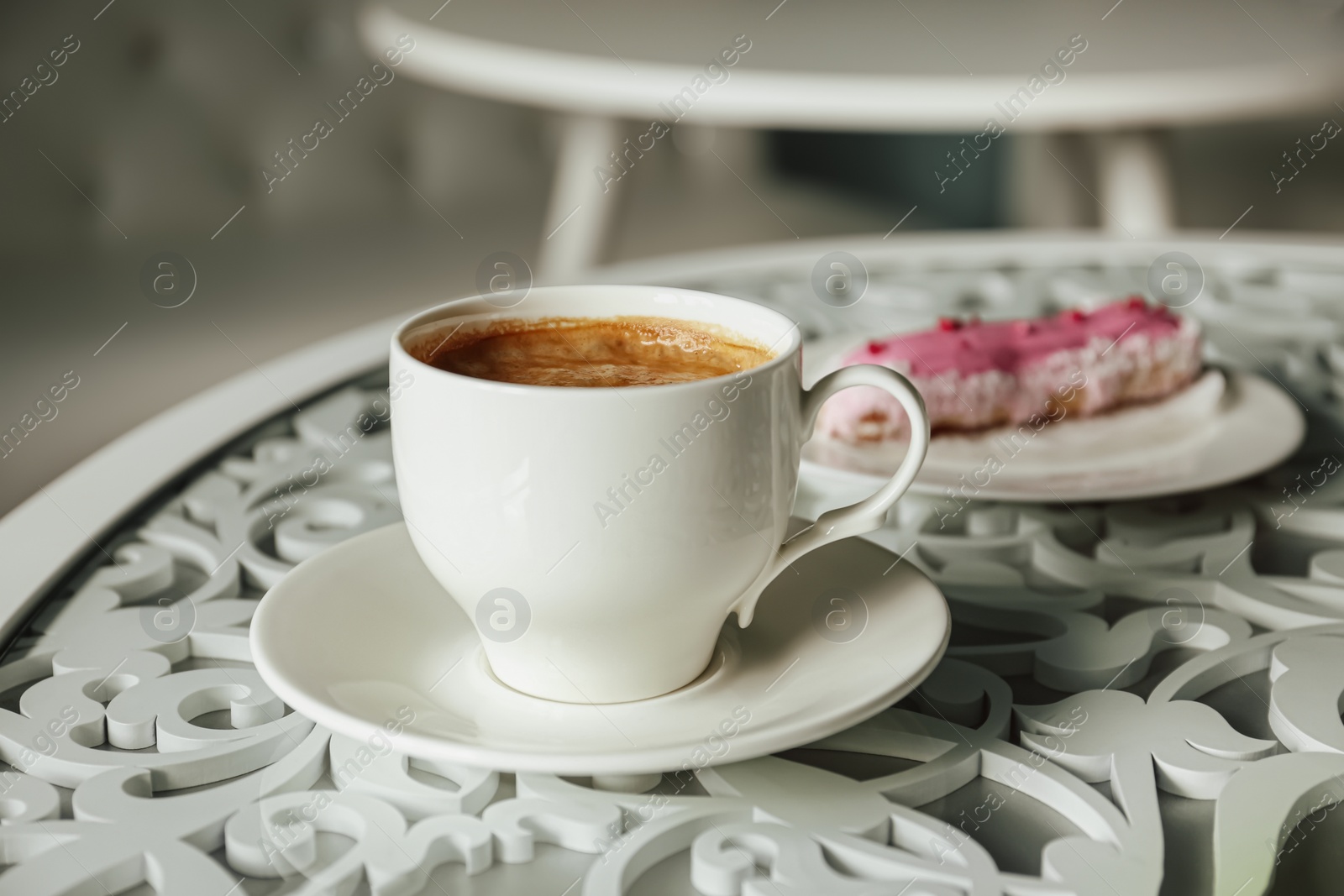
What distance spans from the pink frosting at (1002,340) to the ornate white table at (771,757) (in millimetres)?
137

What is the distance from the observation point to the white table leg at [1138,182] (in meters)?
1.56

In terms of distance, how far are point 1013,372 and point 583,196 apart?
1.14 meters

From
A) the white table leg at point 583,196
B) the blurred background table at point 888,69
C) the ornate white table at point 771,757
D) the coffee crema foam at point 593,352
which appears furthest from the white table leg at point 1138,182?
the coffee crema foam at point 593,352

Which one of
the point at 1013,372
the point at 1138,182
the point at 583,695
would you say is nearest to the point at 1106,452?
the point at 1013,372

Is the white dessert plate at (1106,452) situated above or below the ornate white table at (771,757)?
above

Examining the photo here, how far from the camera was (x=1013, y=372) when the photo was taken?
801mm

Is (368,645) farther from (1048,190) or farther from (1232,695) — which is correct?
(1048,190)

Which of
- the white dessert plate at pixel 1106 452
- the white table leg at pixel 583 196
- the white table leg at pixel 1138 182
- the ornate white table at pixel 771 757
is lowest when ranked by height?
the ornate white table at pixel 771 757

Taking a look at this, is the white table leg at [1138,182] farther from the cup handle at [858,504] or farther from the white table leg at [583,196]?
the cup handle at [858,504]

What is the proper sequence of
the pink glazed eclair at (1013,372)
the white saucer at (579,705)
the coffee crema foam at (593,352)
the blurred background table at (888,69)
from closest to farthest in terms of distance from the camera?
the white saucer at (579,705) → the coffee crema foam at (593,352) → the pink glazed eclair at (1013,372) → the blurred background table at (888,69)

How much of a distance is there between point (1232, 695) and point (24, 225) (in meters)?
1.83

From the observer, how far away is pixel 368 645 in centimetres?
49

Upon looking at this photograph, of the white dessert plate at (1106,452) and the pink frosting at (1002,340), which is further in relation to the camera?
the pink frosting at (1002,340)

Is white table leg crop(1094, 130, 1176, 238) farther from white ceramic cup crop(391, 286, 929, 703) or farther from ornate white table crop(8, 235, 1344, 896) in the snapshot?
white ceramic cup crop(391, 286, 929, 703)
